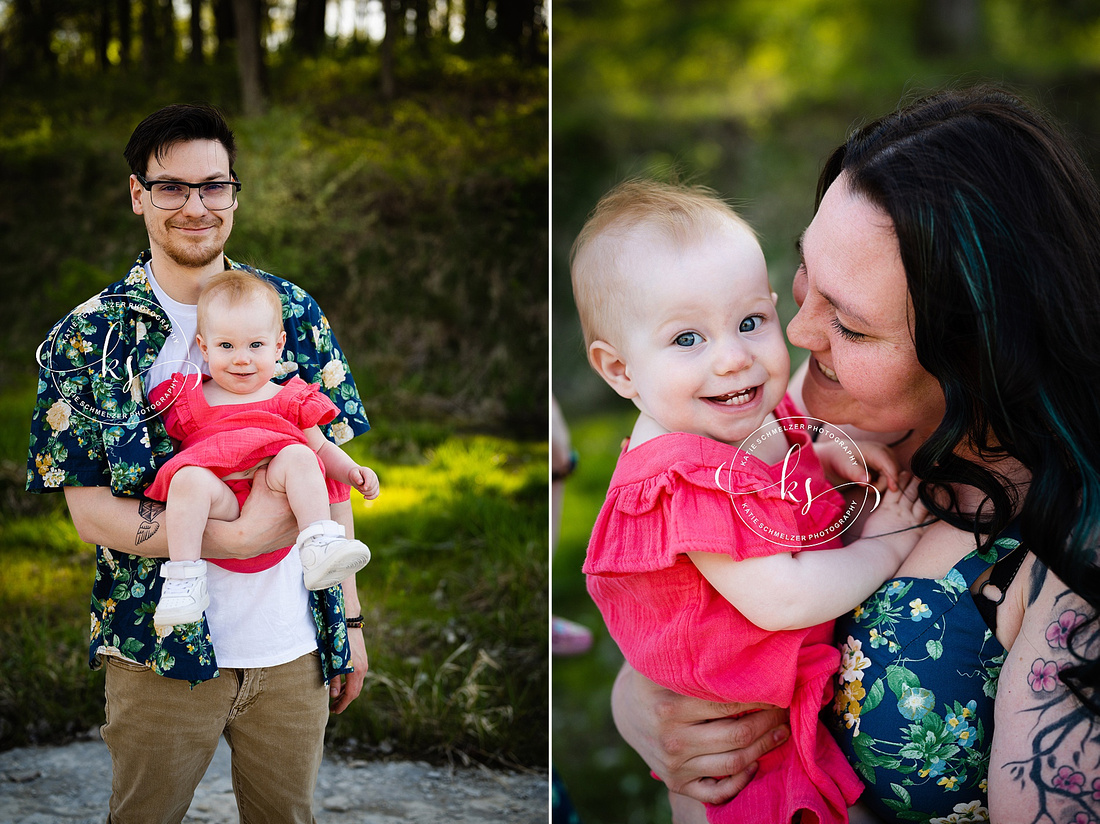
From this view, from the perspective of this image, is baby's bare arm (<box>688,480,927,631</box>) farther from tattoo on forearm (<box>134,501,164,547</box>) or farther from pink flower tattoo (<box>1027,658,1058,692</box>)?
tattoo on forearm (<box>134,501,164,547</box>)

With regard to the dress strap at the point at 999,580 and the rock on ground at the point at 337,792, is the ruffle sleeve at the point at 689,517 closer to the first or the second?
the dress strap at the point at 999,580

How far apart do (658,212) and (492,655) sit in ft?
5.15

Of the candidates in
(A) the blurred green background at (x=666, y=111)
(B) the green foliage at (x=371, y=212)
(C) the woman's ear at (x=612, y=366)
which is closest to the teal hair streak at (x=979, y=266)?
(C) the woman's ear at (x=612, y=366)

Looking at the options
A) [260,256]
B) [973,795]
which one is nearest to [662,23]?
[260,256]

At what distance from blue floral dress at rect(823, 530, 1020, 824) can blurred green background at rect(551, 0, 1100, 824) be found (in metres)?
1.99

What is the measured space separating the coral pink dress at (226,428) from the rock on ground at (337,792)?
3.08 feet

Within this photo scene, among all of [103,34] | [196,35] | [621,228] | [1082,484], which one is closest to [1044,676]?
[1082,484]

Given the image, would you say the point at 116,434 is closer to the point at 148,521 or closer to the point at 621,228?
the point at 148,521

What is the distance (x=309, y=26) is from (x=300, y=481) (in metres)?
1.39

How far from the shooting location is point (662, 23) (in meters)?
3.99

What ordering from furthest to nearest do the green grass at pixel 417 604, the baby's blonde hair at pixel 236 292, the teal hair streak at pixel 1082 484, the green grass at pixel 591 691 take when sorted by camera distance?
the green grass at pixel 591 691 → the green grass at pixel 417 604 → the baby's blonde hair at pixel 236 292 → the teal hair streak at pixel 1082 484

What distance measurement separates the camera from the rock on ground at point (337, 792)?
2.07 metres

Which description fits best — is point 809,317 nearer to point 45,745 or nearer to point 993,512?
point 993,512

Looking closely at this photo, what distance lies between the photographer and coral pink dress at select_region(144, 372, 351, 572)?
1.42m
